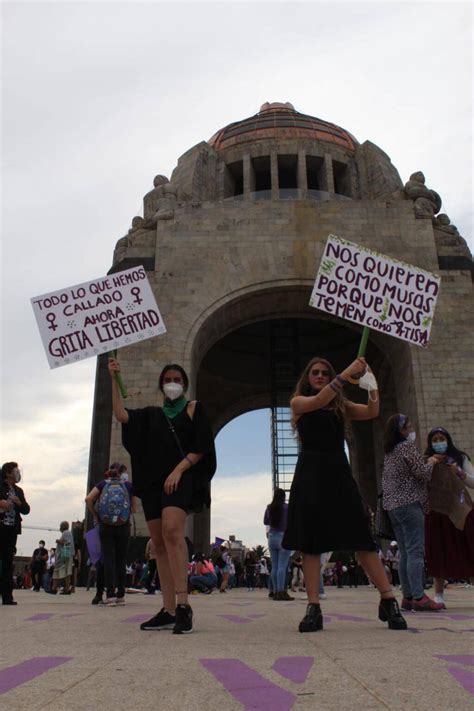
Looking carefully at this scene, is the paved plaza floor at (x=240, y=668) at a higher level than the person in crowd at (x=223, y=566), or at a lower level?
lower

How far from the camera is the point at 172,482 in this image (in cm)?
438

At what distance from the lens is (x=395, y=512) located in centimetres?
582

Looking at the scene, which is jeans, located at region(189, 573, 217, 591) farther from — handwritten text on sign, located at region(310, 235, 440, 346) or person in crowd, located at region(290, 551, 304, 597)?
handwritten text on sign, located at region(310, 235, 440, 346)

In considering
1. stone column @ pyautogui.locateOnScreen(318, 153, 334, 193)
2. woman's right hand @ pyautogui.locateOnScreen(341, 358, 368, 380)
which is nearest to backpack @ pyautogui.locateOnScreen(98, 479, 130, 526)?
woman's right hand @ pyautogui.locateOnScreen(341, 358, 368, 380)

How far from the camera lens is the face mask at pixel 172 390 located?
4703 millimetres

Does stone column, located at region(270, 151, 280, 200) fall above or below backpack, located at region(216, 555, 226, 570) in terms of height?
above

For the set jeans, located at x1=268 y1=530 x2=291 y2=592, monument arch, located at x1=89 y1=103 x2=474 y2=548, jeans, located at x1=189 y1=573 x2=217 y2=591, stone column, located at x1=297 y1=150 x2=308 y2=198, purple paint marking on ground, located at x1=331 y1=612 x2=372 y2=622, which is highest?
stone column, located at x1=297 y1=150 x2=308 y2=198

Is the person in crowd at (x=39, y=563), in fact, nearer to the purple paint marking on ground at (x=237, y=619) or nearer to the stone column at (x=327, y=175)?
the purple paint marking on ground at (x=237, y=619)

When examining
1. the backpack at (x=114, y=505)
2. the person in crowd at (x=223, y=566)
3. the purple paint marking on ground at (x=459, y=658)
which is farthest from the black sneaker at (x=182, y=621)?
the person in crowd at (x=223, y=566)

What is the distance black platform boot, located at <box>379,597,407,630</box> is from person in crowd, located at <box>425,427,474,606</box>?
2365mm

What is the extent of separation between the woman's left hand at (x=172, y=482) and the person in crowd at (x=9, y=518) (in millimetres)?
3693

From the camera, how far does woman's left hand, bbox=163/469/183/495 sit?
4.38 metres

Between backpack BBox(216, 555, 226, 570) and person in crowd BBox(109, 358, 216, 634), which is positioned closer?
person in crowd BBox(109, 358, 216, 634)

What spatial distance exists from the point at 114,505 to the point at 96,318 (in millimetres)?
2462
